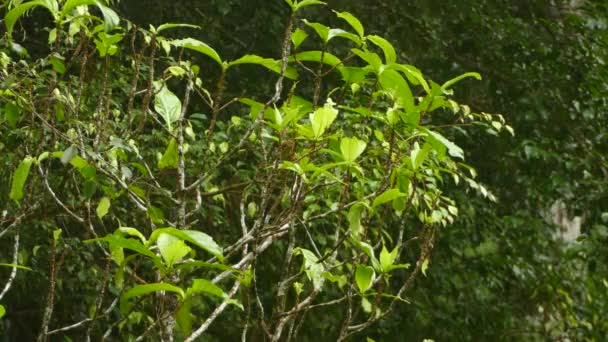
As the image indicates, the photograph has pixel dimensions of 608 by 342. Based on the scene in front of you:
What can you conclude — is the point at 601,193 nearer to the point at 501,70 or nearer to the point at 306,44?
the point at 501,70

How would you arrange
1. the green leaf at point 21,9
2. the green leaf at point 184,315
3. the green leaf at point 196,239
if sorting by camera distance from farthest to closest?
1. the green leaf at point 21,9
2. the green leaf at point 184,315
3. the green leaf at point 196,239

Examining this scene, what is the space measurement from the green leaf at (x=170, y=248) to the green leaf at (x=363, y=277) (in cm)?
47

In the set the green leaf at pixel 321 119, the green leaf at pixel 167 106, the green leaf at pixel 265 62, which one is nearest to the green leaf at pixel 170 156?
the green leaf at pixel 167 106

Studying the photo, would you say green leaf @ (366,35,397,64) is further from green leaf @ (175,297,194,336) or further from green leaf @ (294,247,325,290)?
green leaf @ (175,297,194,336)

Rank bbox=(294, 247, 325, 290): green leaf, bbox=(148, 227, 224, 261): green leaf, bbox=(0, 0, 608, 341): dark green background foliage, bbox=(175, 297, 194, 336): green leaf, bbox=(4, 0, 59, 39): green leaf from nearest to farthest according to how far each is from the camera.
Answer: bbox=(148, 227, 224, 261): green leaf, bbox=(175, 297, 194, 336): green leaf, bbox=(4, 0, 59, 39): green leaf, bbox=(294, 247, 325, 290): green leaf, bbox=(0, 0, 608, 341): dark green background foliage

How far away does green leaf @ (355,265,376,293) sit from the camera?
6.85ft

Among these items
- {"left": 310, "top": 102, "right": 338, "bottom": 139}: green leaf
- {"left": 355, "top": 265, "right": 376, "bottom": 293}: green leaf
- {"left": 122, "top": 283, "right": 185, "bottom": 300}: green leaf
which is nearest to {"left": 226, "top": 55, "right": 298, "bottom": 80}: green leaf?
{"left": 310, "top": 102, "right": 338, "bottom": 139}: green leaf

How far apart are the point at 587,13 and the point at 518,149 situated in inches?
46.8

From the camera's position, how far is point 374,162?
380 cm

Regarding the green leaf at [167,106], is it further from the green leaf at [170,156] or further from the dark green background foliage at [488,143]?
the dark green background foliage at [488,143]

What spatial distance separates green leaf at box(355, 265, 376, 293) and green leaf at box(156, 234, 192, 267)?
47cm

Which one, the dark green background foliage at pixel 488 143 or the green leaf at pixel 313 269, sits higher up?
the green leaf at pixel 313 269

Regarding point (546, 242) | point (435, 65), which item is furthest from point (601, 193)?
point (435, 65)

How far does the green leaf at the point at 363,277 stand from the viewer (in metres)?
Answer: 2.09
